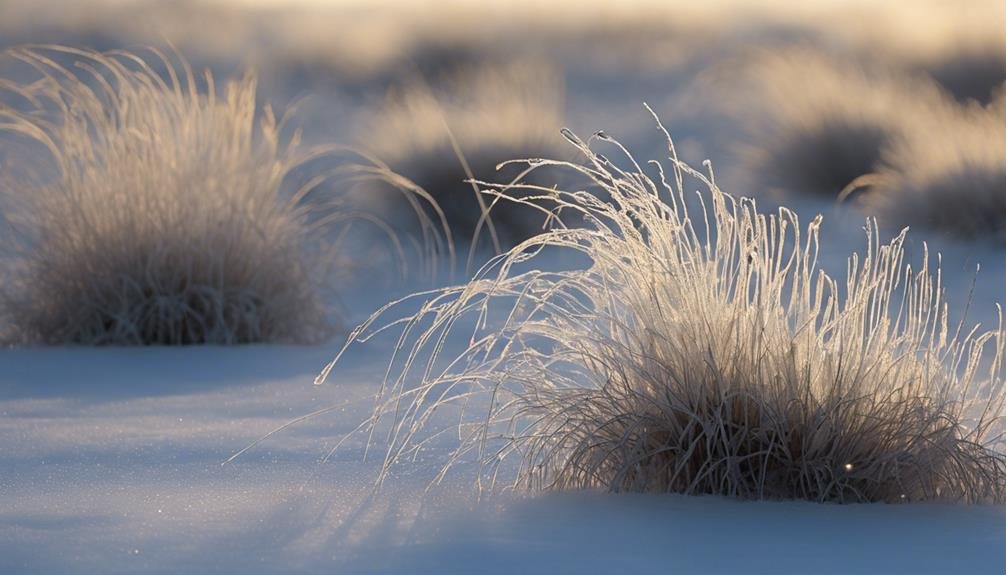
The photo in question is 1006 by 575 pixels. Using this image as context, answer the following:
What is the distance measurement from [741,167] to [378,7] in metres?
23.6

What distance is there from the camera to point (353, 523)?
2391 mm

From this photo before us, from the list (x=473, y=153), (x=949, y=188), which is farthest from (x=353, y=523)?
(x=473, y=153)

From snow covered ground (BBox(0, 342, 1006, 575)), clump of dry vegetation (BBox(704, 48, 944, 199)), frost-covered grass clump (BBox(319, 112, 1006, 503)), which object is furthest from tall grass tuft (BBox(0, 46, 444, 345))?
clump of dry vegetation (BBox(704, 48, 944, 199))

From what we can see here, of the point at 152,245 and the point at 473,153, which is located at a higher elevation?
the point at 473,153

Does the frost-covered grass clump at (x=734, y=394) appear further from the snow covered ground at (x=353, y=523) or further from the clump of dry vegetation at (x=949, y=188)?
the clump of dry vegetation at (x=949, y=188)

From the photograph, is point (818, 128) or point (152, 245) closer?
point (152, 245)

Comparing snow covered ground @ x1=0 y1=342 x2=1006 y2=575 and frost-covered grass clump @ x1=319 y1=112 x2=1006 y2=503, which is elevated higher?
frost-covered grass clump @ x1=319 y1=112 x2=1006 y2=503

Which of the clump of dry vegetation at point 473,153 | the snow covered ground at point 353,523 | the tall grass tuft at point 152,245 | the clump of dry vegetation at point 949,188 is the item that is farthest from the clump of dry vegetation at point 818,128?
the snow covered ground at point 353,523

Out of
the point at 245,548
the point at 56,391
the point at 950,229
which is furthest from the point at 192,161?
the point at 950,229

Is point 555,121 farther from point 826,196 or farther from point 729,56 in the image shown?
point 729,56

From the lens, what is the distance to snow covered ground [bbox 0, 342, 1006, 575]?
7.00ft

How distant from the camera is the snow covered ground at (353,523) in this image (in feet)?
7.00

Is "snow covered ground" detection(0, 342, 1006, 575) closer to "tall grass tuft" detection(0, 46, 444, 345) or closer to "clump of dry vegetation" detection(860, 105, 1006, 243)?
"tall grass tuft" detection(0, 46, 444, 345)

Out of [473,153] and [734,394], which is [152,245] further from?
[473,153]
